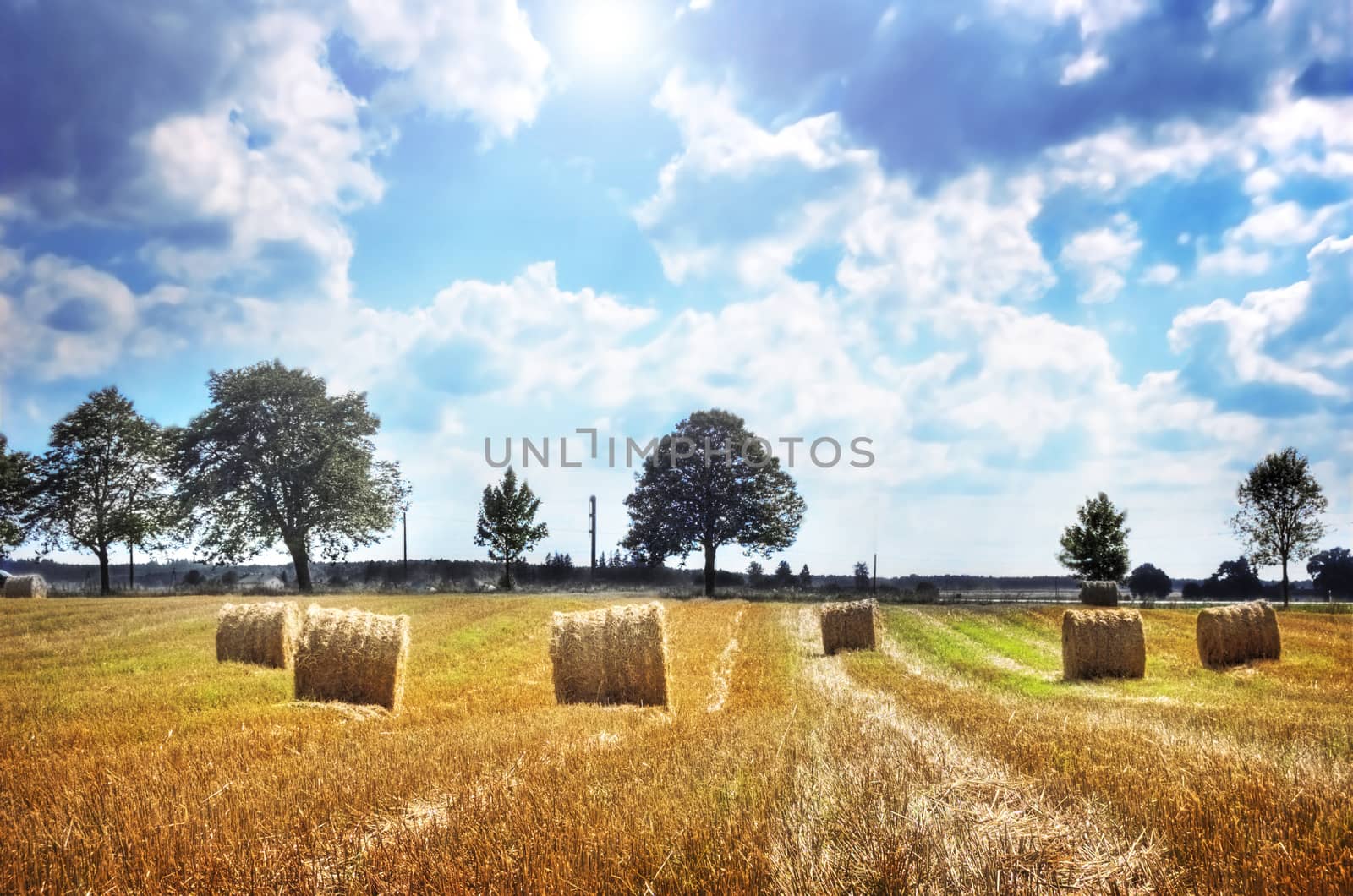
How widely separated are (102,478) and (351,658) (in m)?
29.6

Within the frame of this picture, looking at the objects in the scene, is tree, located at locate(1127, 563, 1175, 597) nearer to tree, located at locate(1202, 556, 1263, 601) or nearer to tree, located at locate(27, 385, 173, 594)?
tree, located at locate(1202, 556, 1263, 601)

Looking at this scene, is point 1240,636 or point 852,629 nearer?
point 1240,636

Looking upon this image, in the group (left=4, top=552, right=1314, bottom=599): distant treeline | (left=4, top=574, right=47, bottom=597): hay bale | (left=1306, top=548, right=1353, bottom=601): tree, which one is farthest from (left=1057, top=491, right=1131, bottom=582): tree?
(left=4, top=574, right=47, bottom=597): hay bale

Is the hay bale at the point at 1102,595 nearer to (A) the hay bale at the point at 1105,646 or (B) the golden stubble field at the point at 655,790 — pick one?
(A) the hay bale at the point at 1105,646

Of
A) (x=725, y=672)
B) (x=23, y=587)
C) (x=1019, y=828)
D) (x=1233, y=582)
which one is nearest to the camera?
(x=1019, y=828)

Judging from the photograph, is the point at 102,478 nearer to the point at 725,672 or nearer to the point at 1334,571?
the point at 725,672

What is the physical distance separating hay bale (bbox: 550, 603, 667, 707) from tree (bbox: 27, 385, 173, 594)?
29910mm

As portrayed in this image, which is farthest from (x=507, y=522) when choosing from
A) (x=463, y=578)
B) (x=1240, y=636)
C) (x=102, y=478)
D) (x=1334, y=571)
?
(x=1334, y=571)

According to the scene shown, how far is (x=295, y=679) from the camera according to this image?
12219 mm

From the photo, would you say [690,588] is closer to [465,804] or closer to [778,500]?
[778,500]

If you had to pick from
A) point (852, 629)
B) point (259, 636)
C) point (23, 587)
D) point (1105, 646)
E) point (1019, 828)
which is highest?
point (1019, 828)

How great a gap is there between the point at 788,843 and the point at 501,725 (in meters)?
5.25

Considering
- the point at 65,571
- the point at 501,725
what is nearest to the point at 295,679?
the point at 501,725

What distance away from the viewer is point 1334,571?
251ft
